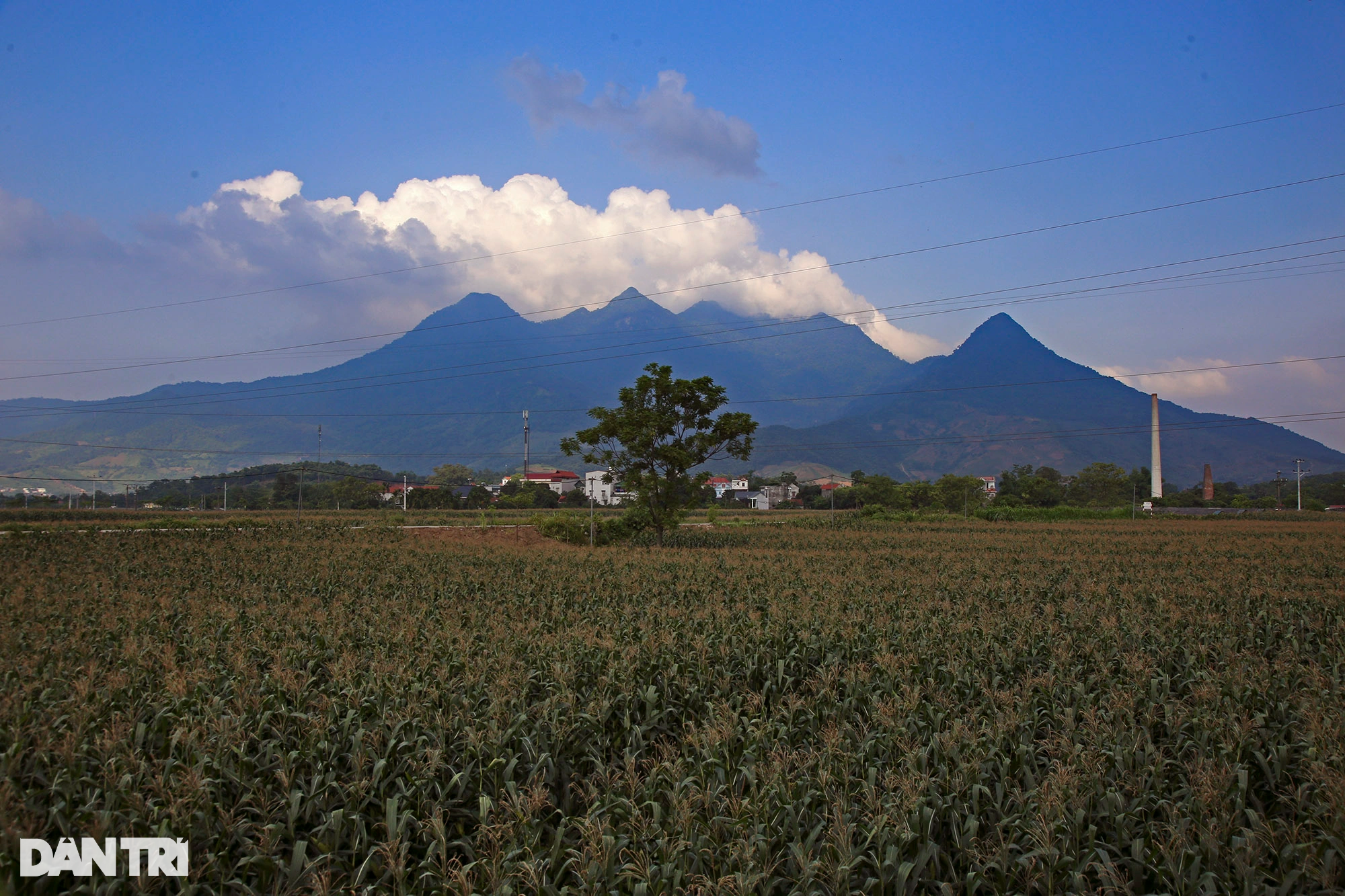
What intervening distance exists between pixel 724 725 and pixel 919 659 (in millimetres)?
4545

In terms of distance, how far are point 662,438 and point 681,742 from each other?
92.4ft

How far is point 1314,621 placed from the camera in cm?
1403

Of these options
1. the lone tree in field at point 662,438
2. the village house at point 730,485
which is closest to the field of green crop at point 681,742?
the lone tree in field at point 662,438

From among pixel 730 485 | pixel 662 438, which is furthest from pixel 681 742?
pixel 730 485

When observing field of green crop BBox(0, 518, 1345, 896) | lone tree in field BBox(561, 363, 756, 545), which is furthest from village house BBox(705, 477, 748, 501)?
field of green crop BBox(0, 518, 1345, 896)

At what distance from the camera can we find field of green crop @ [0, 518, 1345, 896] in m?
4.77

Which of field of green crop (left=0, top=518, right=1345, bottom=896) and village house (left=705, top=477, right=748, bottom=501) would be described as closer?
field of green crop (left=0, top=518, right=1345, bottom=896)

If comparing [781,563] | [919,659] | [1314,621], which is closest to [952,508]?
[781,563]

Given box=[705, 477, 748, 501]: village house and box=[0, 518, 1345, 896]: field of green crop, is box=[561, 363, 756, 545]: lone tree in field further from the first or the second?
box=[705, 477, 748, 501]: village house

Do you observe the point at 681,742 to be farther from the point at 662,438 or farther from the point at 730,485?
the point at 730,485

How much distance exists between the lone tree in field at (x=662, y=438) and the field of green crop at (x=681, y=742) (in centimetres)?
1960

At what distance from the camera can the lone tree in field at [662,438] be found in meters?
35.0

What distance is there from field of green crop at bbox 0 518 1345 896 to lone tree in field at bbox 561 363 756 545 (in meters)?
19.6

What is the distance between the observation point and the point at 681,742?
7727 millimetres
